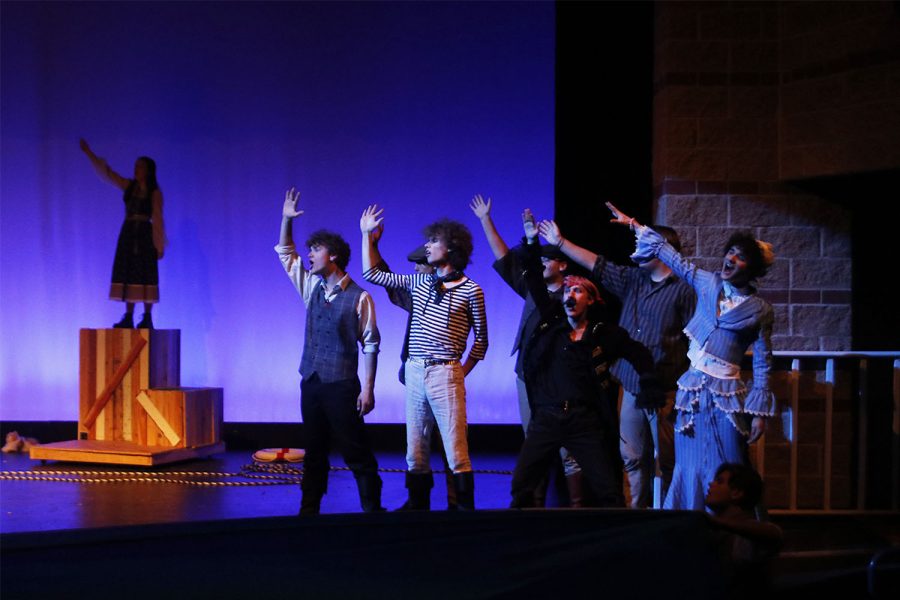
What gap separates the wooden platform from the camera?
6.09 metres

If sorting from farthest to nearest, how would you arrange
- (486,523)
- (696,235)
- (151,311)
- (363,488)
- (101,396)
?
1. (151,311)
2. (101,396)
3. (696,235)
4. (363,488)
5. (486,523)

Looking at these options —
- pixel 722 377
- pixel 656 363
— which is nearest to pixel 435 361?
pixel 656 363

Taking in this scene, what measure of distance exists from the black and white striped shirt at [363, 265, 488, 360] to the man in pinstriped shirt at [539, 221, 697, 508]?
2.35 ft

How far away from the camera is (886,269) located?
17.5ft

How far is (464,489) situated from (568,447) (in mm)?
696

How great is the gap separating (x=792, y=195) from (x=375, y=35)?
330cm

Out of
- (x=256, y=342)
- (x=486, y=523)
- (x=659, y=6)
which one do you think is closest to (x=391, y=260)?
(x=256, y=342)

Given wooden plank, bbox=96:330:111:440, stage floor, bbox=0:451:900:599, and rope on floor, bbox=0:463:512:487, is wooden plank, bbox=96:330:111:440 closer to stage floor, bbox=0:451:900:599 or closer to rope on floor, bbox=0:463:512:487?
stage floor, bbox=0:451:900:599

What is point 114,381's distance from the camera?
254 inches

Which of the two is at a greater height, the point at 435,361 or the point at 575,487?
the point at 435,361

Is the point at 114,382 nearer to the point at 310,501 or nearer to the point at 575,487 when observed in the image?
the point at 310,501

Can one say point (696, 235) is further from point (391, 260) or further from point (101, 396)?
point (101, 396)

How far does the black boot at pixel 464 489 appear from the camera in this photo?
14.7ft

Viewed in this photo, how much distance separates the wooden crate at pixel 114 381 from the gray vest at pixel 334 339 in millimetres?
2336
